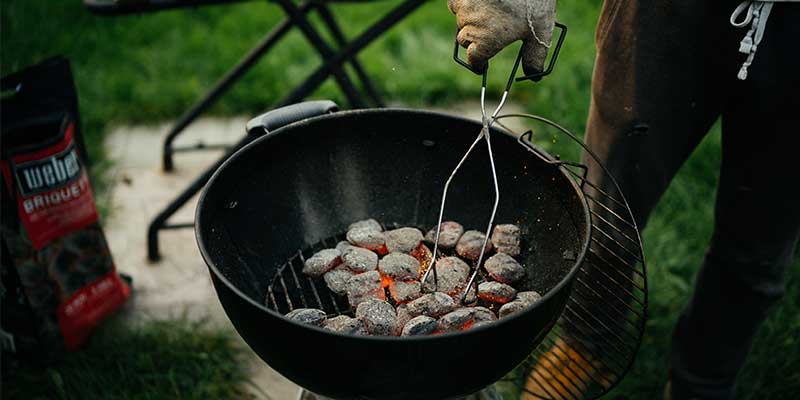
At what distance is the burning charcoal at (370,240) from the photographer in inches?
64.3

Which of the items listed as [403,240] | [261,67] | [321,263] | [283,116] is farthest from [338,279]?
[261,67]

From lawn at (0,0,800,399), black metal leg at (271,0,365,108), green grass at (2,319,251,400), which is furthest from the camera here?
lawn at (0,0,800,399)

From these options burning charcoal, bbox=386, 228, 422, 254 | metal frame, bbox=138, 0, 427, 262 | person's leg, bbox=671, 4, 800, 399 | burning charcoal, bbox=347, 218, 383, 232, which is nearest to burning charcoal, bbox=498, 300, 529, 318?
burning charcoal, bbox=386, 228, 422, 254

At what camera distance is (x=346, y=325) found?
53.3 inches

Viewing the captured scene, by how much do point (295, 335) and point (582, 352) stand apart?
39.1 inches

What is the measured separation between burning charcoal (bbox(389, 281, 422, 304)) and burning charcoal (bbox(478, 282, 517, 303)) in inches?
5.5

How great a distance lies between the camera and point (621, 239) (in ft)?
5.56

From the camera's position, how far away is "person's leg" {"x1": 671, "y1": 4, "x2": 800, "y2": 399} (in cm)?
142

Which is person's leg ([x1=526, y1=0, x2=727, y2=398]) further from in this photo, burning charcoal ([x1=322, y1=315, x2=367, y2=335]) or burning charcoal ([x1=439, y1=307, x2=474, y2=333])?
burning charcoal ([x1=322, y1=315, x2=367, y2=335])

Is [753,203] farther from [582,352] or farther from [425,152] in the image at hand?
[425,152]

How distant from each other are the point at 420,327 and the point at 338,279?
29 cm

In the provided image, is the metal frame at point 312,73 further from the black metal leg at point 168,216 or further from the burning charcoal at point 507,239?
the burning charcoal at point 507,239

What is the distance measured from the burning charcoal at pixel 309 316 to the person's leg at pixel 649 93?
578 millimetres

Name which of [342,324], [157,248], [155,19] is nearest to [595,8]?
[155,19]
